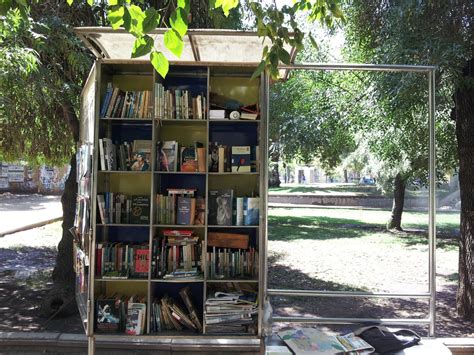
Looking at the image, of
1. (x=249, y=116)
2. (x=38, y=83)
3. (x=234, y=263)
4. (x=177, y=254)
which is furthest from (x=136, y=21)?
(x=38, y=83)

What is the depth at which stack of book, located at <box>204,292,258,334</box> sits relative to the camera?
3.69 metres

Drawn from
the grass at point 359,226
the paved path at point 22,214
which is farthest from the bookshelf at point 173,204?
the paved path at point 22,214

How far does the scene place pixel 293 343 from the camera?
3158 millimetres

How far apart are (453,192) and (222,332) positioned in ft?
32.3

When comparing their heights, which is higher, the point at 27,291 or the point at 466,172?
the point at 466,172

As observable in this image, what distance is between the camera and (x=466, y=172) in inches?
221

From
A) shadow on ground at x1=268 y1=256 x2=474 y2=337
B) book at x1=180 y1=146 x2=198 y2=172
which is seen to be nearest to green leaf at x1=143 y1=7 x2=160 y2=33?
book at x1=180 y1=146 x2=198 y2=172

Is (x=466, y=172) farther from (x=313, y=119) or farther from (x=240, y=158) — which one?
(x=313, y=119)

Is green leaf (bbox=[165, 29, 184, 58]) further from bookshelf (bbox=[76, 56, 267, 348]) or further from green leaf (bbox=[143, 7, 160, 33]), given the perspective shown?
bookshelf (bbox=[76, 56, 267, 348])

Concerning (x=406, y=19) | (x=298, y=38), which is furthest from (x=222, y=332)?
(x=406, y=19)

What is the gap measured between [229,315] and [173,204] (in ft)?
3.30

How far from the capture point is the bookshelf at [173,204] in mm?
3691

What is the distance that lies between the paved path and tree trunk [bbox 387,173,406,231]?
1172cm

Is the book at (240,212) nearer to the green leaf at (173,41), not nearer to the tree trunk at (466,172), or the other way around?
the green leaf at (173,41)
